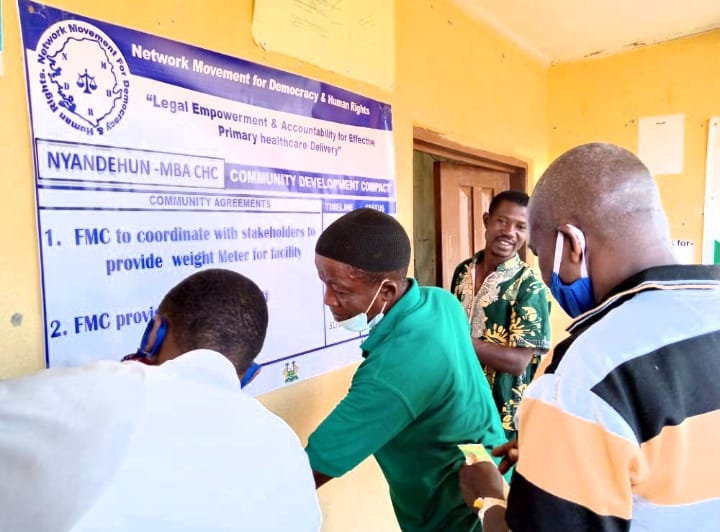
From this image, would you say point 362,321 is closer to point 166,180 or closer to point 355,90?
point 166,180

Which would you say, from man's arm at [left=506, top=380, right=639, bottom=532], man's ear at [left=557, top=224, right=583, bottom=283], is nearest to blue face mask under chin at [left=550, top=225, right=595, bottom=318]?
man's ear at [left=557, top=224, right=583, bottom=283]

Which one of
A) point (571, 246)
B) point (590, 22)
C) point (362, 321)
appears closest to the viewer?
point (571, 246)

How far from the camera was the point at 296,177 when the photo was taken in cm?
152

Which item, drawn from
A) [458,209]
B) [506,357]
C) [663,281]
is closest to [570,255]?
[663,281]

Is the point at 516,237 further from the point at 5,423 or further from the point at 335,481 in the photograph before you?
the point at 5,423

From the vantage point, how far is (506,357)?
6.34ft

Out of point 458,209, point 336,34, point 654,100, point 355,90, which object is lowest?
point 458,209

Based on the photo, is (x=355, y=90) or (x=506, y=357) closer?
(x=355, y=90)

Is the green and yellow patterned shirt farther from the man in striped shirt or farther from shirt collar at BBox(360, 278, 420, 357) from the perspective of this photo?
the man in striped shirt

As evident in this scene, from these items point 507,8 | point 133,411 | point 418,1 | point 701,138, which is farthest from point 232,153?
point 701,138

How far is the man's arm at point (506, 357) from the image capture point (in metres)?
1.93

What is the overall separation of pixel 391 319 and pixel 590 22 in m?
2.60

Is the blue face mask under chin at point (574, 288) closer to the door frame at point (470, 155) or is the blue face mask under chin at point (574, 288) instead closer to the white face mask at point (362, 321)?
the white face mask at point (362, 321)

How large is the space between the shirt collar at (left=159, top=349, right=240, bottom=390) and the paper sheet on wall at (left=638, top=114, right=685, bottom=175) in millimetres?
3392
